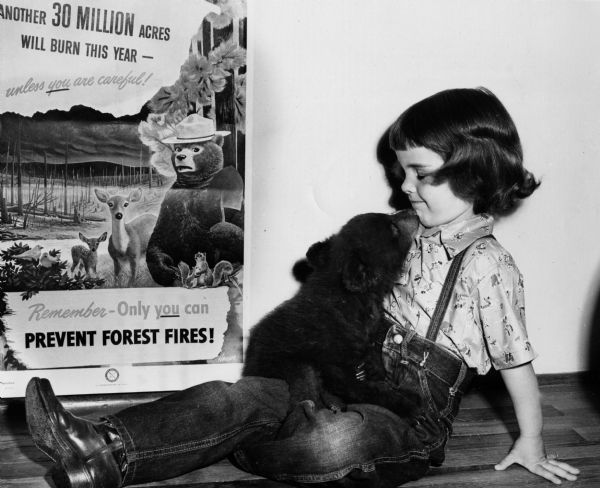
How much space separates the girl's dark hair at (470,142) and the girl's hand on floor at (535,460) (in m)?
0.79

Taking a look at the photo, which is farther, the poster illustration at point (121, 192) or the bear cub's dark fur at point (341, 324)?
the poster illustration at point (121, 192)

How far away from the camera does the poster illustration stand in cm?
266

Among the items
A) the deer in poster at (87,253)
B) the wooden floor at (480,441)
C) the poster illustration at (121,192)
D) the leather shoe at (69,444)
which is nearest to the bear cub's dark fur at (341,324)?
the wooden floor at (480,441)

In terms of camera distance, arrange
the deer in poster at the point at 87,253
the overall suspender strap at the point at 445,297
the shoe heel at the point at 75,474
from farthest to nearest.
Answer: the deer in poster at the point at 87,253
the overall suspender strap at the point at 445,297
the shoe heel at the point at 75,474

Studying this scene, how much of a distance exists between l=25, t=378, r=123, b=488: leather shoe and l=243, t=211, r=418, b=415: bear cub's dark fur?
0.57 meters

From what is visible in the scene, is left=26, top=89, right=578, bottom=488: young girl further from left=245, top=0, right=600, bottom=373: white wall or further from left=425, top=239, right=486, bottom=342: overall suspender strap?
left=245, top=0, right=600, bottom=373: white wall

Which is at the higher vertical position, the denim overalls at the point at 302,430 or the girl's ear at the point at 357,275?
the girl's ear at the point at 357,275

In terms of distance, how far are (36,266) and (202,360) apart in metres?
0.70

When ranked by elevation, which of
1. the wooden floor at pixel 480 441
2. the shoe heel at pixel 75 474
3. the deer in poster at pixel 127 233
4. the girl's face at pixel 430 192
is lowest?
the wooden floor at pixel 480 441

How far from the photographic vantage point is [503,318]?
2.40 metres

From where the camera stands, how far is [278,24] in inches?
109

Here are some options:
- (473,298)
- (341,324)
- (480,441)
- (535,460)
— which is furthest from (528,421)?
(341,324)

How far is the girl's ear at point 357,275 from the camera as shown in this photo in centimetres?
249

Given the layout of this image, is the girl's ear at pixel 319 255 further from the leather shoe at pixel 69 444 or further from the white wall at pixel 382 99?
the leather shoe at pixel 69 444
